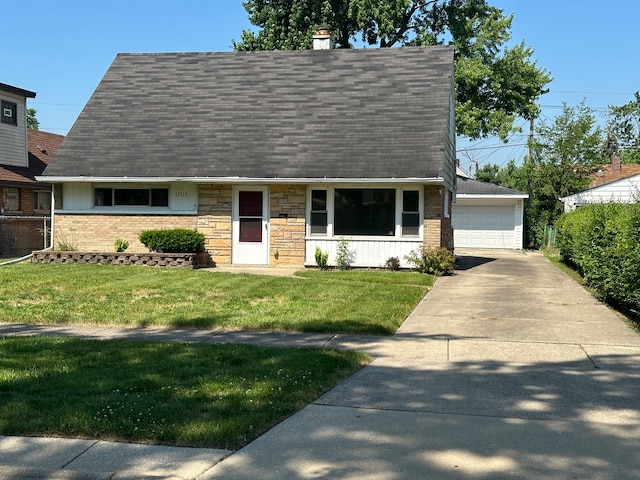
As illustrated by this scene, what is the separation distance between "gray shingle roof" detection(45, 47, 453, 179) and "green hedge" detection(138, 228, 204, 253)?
1633 mm

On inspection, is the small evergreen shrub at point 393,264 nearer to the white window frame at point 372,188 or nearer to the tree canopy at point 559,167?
the white window frame at point 372,188

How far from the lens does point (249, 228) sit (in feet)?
63.8

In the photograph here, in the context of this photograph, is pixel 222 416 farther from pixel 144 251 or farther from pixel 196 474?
pixel 144 251

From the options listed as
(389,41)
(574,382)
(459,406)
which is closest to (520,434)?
(459,406)

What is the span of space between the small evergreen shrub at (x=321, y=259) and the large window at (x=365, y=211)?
2.30ft

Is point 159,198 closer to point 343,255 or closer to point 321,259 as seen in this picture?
point 321,259

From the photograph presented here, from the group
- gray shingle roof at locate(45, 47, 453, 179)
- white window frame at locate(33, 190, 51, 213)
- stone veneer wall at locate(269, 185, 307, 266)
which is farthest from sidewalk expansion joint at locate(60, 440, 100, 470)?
white window frame at locate(33, 190, 51, 213)

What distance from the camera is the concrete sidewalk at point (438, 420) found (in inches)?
181

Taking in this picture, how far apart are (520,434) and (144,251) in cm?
1570

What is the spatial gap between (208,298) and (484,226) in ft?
76.9

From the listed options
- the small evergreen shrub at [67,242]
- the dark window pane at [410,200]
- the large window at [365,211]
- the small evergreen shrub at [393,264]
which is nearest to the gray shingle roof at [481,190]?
the dark window pane at [410,200]

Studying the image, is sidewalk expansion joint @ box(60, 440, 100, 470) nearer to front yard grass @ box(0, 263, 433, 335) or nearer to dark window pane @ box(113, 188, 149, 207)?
front yard grass @ box(0, 263, 433, 335)

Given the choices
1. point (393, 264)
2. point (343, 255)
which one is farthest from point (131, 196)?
point (393, 264)

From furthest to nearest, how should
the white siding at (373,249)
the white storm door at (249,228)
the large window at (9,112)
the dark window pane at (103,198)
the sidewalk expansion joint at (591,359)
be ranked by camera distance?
1. the large window at (9,112)
2. the dark window pane at (103,198)
3. the white storm door at (249,228)
4. the white siding at (373,249)
5. the sidewalk expansion joint at (591,359)
